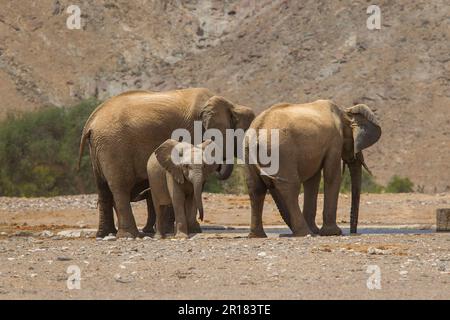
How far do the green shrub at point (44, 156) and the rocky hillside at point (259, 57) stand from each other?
17061 mm

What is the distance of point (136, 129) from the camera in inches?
916

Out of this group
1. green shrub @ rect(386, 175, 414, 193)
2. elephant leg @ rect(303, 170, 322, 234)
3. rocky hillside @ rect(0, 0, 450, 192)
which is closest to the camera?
elephant leg @ rect(303, 170, 322, 234)

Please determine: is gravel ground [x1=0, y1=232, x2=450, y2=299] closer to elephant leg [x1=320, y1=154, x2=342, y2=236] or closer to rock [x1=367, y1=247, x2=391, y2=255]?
rock [x1=367, y1=247, x2=391, y2=255]

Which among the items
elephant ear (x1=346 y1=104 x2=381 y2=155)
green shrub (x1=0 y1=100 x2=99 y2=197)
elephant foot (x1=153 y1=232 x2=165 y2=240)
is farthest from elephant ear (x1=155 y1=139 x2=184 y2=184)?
green shrub (x1=0 y1=100 x2=99 y2=197)

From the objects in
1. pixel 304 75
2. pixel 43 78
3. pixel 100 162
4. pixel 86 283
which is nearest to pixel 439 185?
pixel 304 75

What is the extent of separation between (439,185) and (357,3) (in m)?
18.7

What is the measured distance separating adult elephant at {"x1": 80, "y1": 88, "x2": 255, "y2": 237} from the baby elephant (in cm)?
79

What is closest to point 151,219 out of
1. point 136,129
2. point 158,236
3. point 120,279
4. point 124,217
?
point 124,217

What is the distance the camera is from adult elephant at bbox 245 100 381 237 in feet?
71.3

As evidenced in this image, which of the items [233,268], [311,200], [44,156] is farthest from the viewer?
[44,156]

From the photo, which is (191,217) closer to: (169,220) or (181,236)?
(169,220)

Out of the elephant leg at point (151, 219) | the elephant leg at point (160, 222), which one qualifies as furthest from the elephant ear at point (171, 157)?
the elephant leg at point (151, 219)

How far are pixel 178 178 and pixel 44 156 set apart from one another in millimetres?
27357

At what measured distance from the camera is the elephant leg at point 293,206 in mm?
21734
